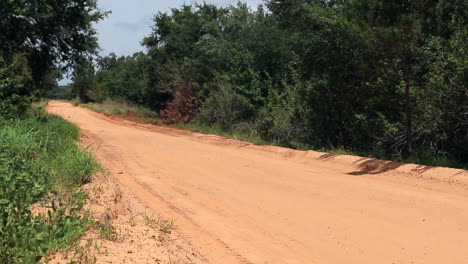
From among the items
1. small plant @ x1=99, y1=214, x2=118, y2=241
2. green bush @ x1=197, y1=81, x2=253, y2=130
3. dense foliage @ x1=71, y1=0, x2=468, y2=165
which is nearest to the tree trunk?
dense foliage @ x1=71, y1=0, x2=468, y2=165

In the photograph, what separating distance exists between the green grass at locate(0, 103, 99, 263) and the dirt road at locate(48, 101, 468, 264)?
4.48 feet

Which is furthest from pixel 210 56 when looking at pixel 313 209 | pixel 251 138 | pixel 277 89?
pixel 313 209

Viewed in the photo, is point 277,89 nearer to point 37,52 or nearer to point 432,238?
point 37,52

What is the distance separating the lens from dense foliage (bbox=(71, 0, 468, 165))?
40.9 ft

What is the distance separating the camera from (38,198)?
6293 millimetres

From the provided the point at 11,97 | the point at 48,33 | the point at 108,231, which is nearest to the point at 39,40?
the point at 48,33

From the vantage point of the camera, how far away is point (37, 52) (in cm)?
2253

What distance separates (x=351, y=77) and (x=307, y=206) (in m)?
9.35

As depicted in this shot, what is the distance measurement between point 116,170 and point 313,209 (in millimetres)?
5418

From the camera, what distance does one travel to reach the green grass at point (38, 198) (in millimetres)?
4293

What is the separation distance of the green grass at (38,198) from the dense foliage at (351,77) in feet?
28.4

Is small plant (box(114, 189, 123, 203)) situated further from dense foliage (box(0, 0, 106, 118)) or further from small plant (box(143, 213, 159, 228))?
dense foliage (box(0, 0, 106, 118))

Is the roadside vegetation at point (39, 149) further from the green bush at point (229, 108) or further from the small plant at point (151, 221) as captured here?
the green bush at point (229, 108)

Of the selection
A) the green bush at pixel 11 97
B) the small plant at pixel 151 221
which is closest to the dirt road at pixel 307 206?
the small plant at pixel 151 221
